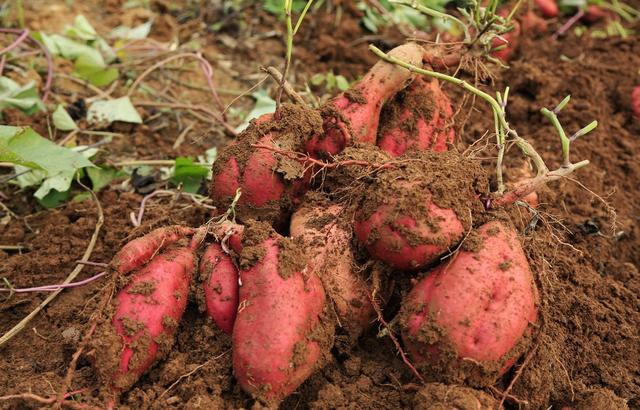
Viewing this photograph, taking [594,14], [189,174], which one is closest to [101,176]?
[189,174]

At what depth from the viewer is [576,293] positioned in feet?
6.65

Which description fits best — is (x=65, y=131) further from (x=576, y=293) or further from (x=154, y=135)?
(x=576, y=293)

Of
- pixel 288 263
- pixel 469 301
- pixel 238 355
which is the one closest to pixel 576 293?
pixel 469 301

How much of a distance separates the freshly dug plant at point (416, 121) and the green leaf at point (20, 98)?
1.65 meters

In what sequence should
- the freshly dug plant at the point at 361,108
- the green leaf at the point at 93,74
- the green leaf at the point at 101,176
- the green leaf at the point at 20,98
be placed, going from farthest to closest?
the green leaf at the point at 93,74 → the green leaf at the point at 20,98 → the green leaf at the point at 101,176 → the freshly dug plant at the point at 361,108

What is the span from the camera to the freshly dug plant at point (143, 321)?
5.29 feet

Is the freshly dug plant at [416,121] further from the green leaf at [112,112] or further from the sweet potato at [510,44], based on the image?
the sweet potato at [510,44]

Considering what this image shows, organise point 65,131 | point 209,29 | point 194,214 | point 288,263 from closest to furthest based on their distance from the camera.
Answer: point 288,263 < point 194,214 < point 65,131 < point 209,29

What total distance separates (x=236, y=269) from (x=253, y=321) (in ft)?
0.71

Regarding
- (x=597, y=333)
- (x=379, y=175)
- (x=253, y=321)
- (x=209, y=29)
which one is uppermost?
(x=379, y=175)

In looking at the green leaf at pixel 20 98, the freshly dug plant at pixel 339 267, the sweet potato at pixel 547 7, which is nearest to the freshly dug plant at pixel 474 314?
the freshly dug plant at pixel 339 267

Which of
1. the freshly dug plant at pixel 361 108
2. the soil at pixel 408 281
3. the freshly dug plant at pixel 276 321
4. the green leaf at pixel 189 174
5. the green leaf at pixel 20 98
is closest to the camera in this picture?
the freshly dug plant at pixel 276 321

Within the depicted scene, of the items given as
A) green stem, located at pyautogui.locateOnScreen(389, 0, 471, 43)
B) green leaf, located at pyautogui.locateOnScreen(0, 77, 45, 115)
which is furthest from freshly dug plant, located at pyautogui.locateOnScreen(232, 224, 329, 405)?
green leaf, located at pyautogui.locateOnScreen(0, 77, 45, 115)

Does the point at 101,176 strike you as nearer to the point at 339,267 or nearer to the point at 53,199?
the point at 53,199
